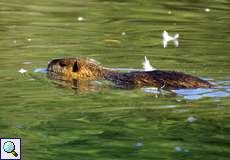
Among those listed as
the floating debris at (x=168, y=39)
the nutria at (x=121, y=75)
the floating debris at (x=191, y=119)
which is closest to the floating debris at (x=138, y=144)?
the floating debris at (x=191, y=119)

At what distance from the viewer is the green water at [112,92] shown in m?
7.16

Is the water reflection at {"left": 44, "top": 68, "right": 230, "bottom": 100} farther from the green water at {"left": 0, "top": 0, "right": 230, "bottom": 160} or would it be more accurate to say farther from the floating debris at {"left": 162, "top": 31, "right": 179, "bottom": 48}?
the floating debris at {"left": 162, "top": 31, "right": 179, "bottom": 48}

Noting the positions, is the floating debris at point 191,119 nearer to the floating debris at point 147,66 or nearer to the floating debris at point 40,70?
the floating debris at point 147,66

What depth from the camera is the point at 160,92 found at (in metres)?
9.34

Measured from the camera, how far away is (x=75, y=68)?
1052cm

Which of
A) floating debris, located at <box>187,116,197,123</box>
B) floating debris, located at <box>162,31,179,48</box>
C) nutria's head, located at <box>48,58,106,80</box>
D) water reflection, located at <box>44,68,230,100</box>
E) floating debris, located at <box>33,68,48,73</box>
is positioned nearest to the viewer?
floating debris, located at <box>187,116,197,123</box>

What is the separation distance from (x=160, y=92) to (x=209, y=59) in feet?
6.37

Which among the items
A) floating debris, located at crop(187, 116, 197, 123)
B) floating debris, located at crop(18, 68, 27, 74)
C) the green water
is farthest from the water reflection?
floating debris, located at crop(187, 116, 197, 123)

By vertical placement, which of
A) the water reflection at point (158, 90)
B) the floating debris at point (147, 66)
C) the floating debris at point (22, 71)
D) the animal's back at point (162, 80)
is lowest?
the water reflection at point (158, 90)

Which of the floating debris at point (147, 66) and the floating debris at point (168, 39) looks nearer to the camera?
the floating debris at point (147, 66)

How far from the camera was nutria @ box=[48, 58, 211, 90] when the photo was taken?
938 cm

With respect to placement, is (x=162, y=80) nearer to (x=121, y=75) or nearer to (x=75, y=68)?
(x=121, y=75)

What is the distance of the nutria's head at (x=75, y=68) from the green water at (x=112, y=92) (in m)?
0.26

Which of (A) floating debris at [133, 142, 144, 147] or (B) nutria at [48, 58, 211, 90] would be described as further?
(B) nutria at [48, 58, 211, 90]
